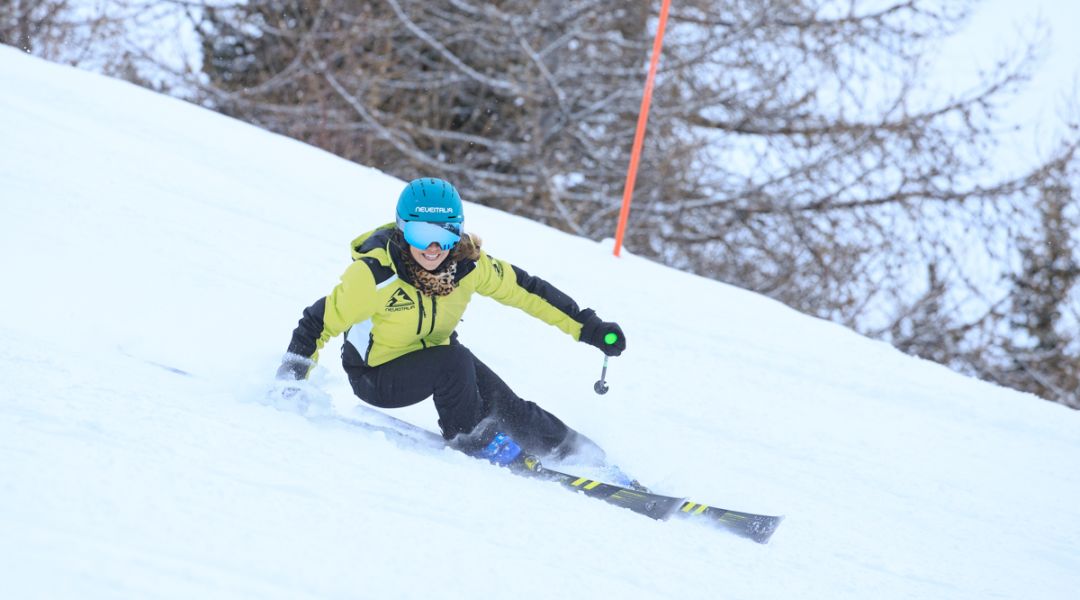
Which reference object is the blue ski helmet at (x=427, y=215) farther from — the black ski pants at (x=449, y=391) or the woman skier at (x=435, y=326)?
the black ski pants at (x=449, y=391)

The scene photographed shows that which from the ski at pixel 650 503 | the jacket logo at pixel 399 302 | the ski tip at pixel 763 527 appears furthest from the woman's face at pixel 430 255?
the ski tip at pixel 763 527

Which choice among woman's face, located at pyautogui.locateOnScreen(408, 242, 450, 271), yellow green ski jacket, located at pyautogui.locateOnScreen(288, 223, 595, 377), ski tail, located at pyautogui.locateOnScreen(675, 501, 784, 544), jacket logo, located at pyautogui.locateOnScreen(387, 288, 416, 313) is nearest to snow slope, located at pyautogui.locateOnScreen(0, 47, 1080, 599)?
ski tail, located at pyautogui.locateOnScreen(675, 501, 784, 544)

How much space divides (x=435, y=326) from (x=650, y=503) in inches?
38.5

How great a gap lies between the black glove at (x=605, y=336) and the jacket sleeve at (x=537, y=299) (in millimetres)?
32

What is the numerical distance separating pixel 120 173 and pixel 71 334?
2331 millimetres

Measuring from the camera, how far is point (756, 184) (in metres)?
11.5

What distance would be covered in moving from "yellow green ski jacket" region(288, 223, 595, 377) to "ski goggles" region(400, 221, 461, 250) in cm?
8

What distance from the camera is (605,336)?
3723mm

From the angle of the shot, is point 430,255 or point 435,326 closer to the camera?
point 430,255

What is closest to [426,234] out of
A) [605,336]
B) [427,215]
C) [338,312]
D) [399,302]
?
[427,215]

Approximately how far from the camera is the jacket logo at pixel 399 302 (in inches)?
137

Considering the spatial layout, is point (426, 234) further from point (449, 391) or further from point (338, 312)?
point (449, 391)

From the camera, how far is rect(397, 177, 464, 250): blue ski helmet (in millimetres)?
3348

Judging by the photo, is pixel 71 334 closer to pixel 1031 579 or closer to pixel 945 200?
pixel 1031 579
